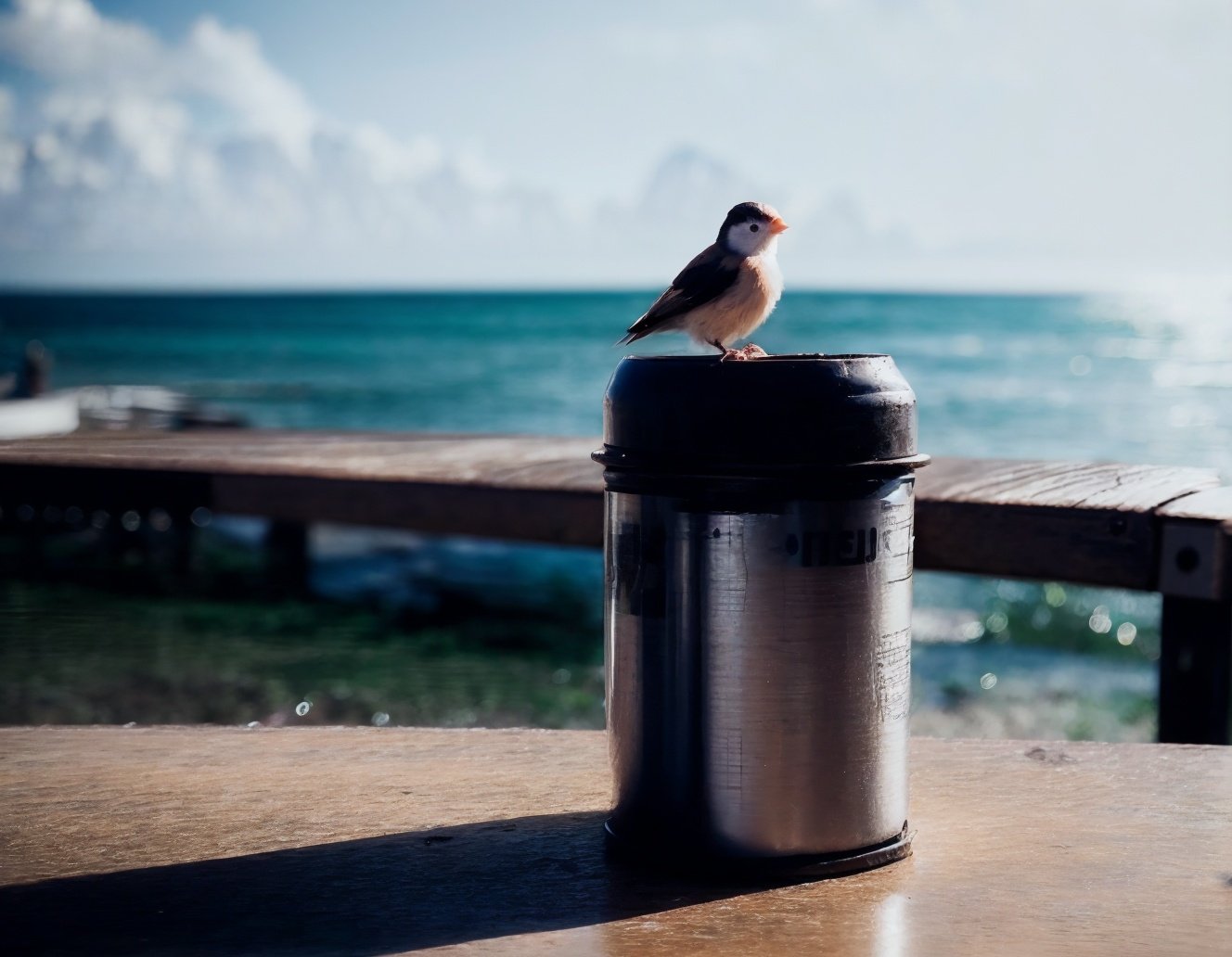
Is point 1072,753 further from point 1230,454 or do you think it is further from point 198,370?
point 198,370

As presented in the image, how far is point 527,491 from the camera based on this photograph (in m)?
3.40

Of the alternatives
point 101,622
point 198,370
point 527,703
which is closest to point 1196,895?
point 527,703

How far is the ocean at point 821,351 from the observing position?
36.5ft

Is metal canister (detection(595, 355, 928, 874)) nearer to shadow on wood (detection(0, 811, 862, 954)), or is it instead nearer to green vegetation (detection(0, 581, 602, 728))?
shadow on wood (detection(0, 811, 862, 954))

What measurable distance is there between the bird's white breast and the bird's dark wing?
1cm

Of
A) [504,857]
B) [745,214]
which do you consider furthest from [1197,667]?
[504,857]

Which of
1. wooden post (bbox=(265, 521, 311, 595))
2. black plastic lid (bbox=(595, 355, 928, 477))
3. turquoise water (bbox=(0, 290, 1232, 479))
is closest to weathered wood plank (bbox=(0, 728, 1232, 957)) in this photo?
black plastic lid (bbox=(595, 355, 928, 477))

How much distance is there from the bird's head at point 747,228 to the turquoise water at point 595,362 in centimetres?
552

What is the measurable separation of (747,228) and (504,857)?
3.36 feet

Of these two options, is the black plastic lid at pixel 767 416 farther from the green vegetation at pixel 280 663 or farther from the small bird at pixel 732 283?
the green vegetation at pixel 280 663

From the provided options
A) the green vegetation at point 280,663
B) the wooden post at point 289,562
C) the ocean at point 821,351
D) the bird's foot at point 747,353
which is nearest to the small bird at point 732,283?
the bird's foot at point 747,353

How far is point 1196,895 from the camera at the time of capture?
1519mm

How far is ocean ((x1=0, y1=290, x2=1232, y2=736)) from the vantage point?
36.5 ft

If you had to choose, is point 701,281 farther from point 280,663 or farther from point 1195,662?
point 280,663
